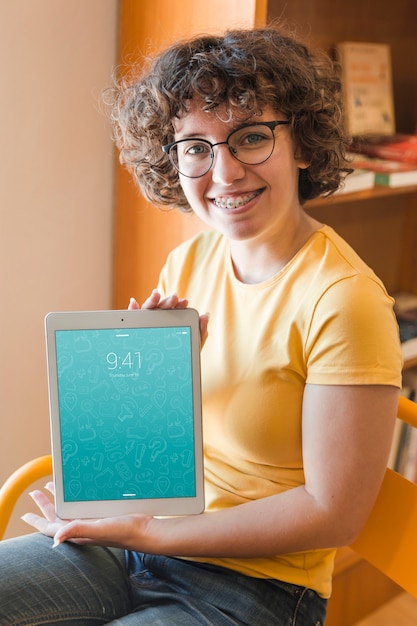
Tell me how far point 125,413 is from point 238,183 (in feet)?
1.12

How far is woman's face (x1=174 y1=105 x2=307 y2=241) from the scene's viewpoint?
1057mm

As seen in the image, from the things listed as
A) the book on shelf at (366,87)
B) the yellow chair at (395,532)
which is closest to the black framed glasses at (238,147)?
the yellow chair at (395,532)

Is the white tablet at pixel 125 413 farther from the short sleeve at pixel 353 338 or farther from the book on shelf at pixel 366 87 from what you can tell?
the book on shelf at pixel 366 87

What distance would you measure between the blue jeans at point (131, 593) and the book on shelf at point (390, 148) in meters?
1.08

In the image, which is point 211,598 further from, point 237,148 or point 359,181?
point 359,181

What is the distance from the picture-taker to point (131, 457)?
1068 millimetres

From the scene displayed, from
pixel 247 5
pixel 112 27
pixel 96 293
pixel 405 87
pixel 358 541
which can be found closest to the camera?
pixel 358 541

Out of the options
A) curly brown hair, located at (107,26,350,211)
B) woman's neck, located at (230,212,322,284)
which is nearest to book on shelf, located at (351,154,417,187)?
curly brown hair, located at (107,26,350,211)

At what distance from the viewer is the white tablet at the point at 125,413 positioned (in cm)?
106

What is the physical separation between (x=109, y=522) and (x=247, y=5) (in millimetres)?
874

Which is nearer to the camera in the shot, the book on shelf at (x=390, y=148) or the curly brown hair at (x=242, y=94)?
the curly brown hair at (x=242, y=94)

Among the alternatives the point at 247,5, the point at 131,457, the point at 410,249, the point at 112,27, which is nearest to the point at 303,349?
the point at 131,457

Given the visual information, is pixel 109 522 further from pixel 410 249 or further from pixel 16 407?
pixel 410 249

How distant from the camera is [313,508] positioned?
101 cm
